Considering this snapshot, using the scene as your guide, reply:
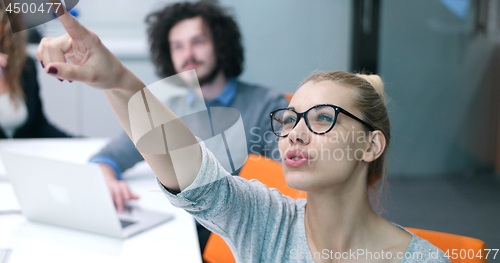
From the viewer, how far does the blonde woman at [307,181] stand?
1.88 ft

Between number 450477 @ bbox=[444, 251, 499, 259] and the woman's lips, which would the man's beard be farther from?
number 450477 @ bbox=[444, 251, 499, 259]

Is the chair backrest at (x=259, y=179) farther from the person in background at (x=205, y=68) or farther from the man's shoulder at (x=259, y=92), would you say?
the man's shoulder at (x=259, y=92)

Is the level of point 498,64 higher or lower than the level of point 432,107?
higher

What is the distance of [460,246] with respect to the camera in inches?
25.4

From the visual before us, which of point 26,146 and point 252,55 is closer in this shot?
point 26,146

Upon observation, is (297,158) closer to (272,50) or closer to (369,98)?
(369,98)

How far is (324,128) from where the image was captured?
63cm

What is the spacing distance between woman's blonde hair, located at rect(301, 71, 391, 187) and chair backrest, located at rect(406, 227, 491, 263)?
6.1 inches

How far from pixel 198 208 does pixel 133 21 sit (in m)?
2.19

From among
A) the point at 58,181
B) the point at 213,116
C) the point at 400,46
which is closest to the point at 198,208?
the point at 213,116

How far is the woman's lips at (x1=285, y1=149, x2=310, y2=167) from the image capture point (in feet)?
2.01

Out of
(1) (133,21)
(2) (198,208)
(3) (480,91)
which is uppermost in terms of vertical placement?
(1) (133,21)

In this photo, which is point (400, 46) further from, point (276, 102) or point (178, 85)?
point (178, 85)

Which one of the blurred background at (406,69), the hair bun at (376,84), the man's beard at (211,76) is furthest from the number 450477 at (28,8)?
the blurred background at (406,69)
